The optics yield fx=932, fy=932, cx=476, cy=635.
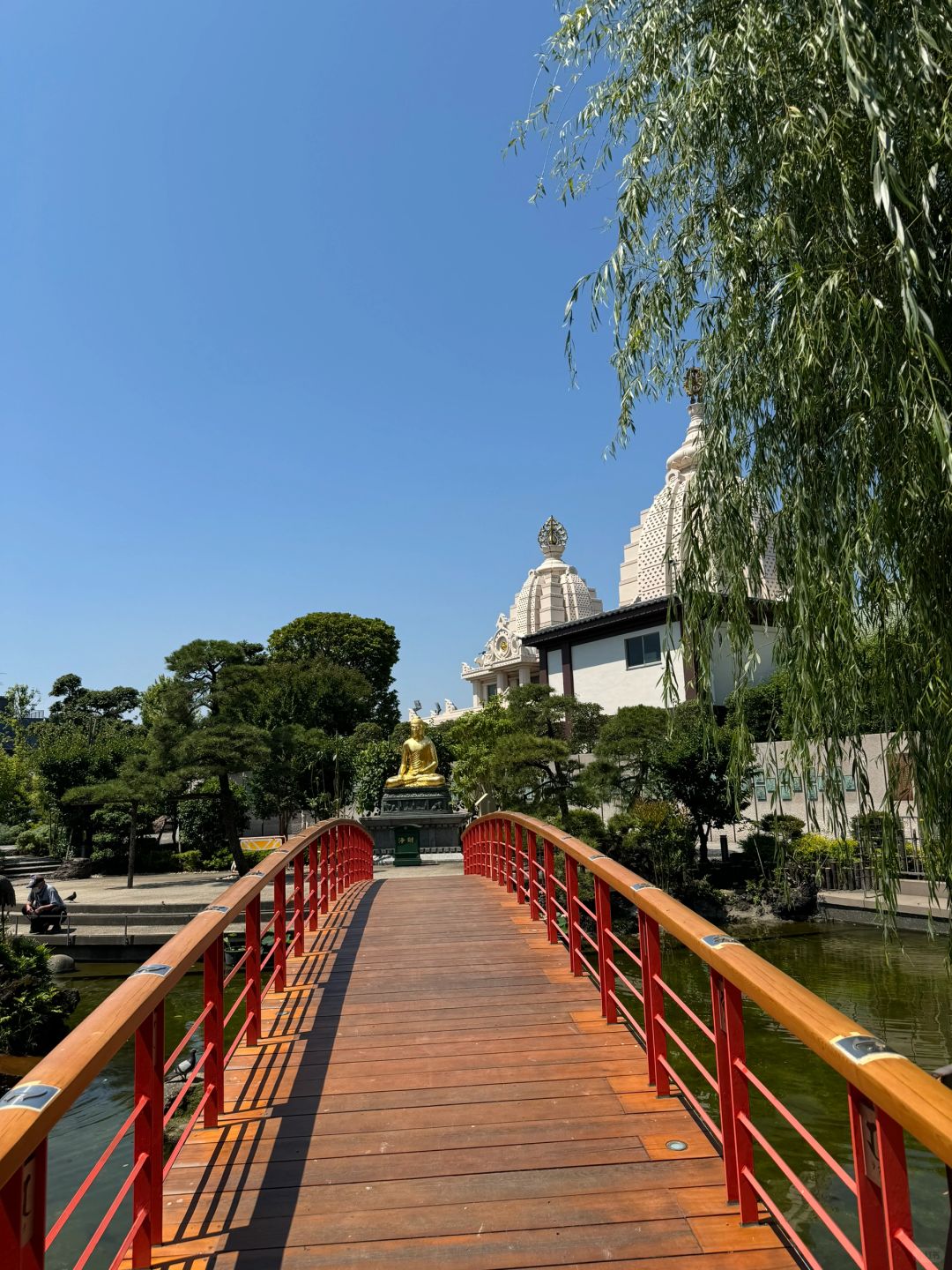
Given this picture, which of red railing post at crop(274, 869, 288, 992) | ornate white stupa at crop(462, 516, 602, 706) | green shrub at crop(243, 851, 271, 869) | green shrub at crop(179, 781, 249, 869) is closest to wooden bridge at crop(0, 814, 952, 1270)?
red railing post at crop(274, 869, 288, 992)

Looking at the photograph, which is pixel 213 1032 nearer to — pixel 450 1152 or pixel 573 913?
pixel 450 1152

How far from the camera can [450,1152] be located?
338 cm

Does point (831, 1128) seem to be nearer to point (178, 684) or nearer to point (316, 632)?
point (178, 684)

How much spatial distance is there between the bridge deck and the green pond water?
198 centimetres

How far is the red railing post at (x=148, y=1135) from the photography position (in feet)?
8.62

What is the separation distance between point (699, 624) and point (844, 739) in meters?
0.98

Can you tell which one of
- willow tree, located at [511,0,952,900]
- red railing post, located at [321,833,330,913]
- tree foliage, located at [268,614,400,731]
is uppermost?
tree foliage, located at [268,614,400,731]

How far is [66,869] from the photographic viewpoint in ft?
88.5

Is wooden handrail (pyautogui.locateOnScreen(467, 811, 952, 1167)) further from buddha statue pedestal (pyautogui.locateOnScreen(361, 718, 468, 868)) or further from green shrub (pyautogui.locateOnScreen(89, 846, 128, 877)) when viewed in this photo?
green shrub (pyautogui.locateOnScreen(89, 846, 128, 877))

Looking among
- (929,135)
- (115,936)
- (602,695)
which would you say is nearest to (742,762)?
(929,135)

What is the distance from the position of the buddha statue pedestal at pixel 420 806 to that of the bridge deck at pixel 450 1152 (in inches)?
662

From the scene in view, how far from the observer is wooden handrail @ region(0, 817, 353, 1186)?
5.47 ft

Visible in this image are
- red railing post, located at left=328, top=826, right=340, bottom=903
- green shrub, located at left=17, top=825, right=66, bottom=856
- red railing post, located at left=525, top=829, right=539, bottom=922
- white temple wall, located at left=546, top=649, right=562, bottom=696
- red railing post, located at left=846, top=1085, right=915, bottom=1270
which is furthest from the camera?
white temple wall, located at left=546, top=649, right=562, bottom=696

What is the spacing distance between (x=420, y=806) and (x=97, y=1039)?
20784mm
